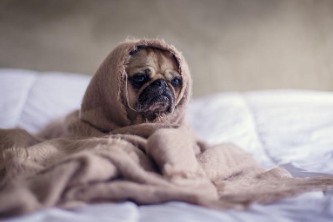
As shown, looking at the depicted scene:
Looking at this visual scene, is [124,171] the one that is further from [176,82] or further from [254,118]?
[254,118]

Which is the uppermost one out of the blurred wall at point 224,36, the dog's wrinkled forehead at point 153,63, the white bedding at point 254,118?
the blurred wall at point 224,36

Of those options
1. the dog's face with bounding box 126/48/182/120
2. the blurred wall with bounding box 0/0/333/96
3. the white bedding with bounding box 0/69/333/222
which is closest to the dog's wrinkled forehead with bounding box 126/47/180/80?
the dog's face with bounding box 126/48/182/120

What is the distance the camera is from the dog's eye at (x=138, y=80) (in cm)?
130

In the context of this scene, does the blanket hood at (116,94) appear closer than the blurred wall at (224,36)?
Yes

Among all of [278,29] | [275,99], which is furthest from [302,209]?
[278,29]

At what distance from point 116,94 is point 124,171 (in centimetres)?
52

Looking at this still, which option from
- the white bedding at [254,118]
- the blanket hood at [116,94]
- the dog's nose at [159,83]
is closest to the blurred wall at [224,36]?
the white bedding at [254,118]

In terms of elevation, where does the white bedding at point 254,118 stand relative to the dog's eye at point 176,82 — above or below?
below

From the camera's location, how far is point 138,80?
1311 millimetres

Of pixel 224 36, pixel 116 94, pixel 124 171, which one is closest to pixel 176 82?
pixel 116 94

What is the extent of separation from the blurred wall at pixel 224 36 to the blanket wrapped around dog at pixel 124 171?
4.12 ft

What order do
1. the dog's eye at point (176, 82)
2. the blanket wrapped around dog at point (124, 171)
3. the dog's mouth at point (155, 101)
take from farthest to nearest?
the dog's eye at point (176, 82) → the dog's mouth at point (155, 101) → the blanket wrapped around dog at point (124, 171)

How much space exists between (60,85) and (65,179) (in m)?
1.41

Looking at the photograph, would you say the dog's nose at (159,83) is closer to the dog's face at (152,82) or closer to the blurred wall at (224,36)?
the dog's face at (152,82)
